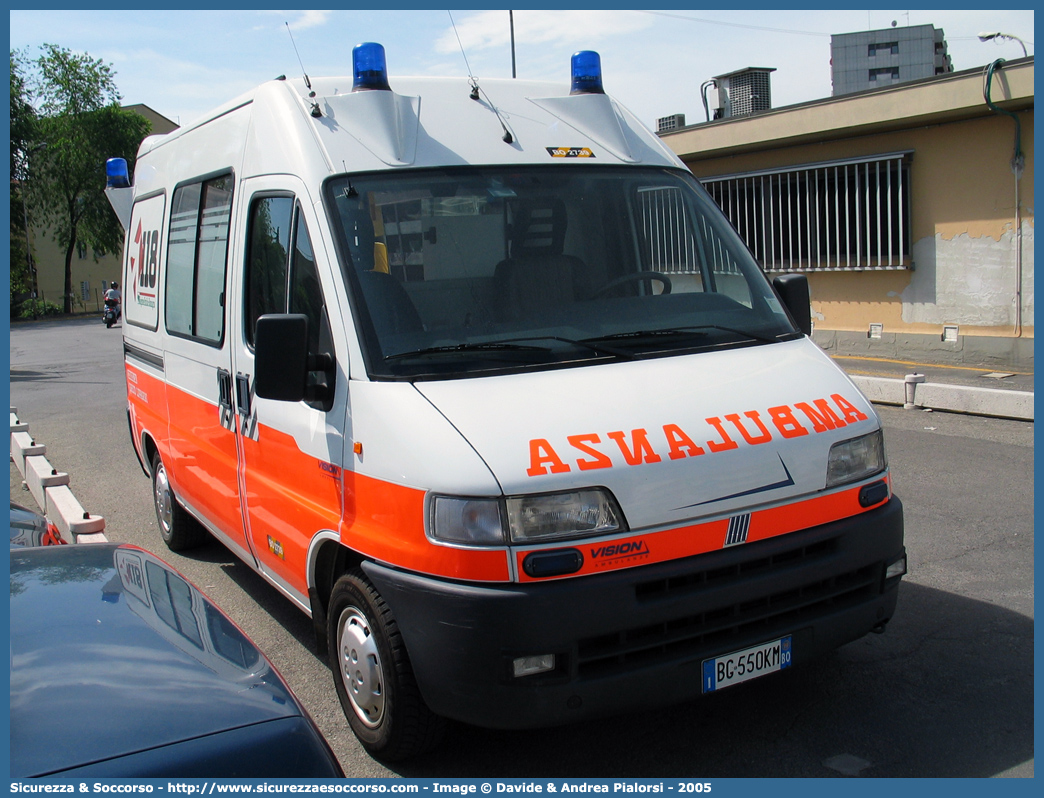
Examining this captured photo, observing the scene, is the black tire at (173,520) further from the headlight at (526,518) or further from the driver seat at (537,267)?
the headlight at (526,518)

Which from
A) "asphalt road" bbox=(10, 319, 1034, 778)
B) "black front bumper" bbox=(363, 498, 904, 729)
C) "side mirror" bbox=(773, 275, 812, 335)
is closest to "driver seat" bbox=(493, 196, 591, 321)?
"side mirror" bbox=(773, 275, 812, 335)

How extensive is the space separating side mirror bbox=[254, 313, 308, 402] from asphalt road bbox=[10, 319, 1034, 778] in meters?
1.45

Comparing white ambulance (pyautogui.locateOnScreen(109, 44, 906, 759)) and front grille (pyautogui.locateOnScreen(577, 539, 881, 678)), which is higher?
white ambulance (pyautogui.locateOnScreen(109, 44, 906, 759))

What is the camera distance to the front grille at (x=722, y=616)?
3.13 metres

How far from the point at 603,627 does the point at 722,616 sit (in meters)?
0.50

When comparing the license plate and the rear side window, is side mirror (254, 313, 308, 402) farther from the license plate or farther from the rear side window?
the license plate

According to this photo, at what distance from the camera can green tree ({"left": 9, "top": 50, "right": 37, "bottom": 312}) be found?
5156cm

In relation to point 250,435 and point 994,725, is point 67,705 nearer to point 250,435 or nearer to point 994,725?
point 250,435

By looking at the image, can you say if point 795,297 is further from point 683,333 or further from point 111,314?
point 111,314

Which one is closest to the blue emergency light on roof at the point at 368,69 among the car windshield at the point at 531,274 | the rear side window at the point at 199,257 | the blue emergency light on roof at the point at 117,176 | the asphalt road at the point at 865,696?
the car windshield at the point at 531,274

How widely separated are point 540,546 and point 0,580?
152 centimetres

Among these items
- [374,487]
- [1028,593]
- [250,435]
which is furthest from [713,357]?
[1028,593]

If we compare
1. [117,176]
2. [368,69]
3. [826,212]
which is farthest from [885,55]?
[368,69]

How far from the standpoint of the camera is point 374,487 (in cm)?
337
